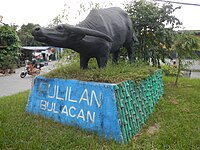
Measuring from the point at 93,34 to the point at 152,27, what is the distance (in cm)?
358

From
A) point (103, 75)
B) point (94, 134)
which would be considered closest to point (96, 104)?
point (94, 134)

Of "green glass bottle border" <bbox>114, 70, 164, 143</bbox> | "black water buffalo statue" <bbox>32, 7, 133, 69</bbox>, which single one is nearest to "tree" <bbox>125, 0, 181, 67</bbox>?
"black water buffalo statue" <bbox>32, 7, 133, 69</bbox>

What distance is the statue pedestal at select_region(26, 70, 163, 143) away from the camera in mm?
2889

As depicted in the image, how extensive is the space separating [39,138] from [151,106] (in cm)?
217

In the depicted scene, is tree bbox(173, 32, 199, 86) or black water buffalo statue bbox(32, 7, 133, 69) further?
tree bbox(173, 32, 199, 86)

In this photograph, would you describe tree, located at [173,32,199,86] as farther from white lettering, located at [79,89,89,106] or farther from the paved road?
white lettering, located at [79,89,89,106]

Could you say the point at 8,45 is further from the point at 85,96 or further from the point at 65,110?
the point at 85,96

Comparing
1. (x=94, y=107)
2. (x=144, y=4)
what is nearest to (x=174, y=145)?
(x=94, y=107)

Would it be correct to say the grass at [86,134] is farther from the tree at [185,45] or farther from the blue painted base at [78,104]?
the tree at [185,45]

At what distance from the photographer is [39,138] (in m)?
2.88

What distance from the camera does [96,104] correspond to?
3.04 meters

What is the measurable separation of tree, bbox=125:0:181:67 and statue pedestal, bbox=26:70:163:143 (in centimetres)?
294

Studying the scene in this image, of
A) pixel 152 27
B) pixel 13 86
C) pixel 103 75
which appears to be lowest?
pixel 13 86

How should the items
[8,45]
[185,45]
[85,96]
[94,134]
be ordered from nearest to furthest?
[94,134] → [85,96] → [185,45] → [8,45]
